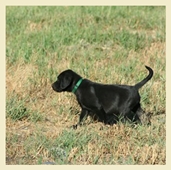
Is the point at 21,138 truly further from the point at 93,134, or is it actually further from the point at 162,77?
the point at 162,77

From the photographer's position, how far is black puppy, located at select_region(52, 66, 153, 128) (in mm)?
6945

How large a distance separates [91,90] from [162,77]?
2354 mm

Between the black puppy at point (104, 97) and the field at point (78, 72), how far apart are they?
20cm

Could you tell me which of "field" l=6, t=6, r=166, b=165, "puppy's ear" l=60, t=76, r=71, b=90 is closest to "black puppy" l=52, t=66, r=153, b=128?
"puppy's ear" l=60, t=76, r=71, b=90

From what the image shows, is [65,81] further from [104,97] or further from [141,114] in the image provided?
[141,114]

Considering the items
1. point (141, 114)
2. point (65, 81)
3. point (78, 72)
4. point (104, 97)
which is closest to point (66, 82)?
point (65, 81)

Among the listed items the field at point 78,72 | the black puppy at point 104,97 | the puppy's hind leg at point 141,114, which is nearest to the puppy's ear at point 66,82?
the black puppy at point 104,97

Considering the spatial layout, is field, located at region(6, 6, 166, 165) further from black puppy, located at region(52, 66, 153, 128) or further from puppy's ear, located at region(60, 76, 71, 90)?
puppy's ear, located at region(60, 76, 71, 90)

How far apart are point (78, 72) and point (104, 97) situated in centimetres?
223

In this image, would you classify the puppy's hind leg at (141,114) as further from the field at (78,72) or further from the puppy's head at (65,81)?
Answer: the puppy's head at (65,81)

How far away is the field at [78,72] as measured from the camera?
600 cm

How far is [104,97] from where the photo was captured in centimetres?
704

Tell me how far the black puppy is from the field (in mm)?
205

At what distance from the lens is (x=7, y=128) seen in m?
6.95
